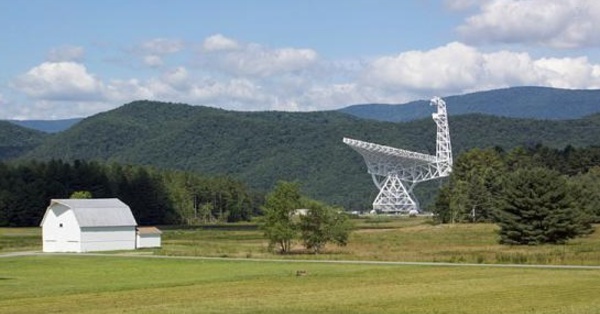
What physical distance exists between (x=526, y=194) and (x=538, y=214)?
1817 mm

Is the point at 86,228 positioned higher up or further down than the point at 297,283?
higher up

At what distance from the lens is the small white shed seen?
8181 centimetres

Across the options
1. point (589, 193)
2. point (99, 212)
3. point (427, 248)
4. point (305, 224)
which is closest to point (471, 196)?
point (589, 193)

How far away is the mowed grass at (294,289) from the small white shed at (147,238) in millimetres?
25430

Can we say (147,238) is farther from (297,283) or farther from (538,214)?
(297,283)

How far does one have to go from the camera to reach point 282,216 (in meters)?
72.0

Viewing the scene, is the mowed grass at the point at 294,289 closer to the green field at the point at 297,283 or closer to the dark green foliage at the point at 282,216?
the green field at the point at 297,283

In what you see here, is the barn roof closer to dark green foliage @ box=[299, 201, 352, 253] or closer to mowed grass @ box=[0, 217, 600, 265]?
mowed grass @ box=[0, 217, 600, 265]

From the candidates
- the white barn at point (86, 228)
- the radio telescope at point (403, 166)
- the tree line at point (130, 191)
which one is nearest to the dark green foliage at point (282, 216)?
the white barn at point (86, 228)

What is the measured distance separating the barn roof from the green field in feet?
32.6

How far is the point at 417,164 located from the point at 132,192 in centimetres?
4348

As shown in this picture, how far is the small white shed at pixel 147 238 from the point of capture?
81812 millimetres

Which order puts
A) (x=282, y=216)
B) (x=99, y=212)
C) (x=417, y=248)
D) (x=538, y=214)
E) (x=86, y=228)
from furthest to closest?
1. (x=99, y=212)
2. (x=86, y=228)
3. (x=538, y=214)
4. (x=282, y=216)
5. (x=417, y=248)

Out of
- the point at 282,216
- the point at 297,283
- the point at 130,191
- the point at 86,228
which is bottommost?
the point at 297,283
